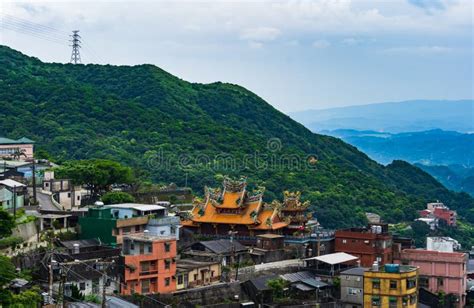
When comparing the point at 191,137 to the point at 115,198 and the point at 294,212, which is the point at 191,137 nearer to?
the point at 115,198

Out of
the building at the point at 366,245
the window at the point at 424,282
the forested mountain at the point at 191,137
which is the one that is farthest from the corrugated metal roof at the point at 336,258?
the forested mountain at the point at 191,137

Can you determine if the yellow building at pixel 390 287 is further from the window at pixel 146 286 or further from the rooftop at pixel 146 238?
the window at pixel 146 286

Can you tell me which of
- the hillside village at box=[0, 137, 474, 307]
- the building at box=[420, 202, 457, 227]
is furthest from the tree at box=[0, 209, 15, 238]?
the building at box=[420, 202, 457, 227]

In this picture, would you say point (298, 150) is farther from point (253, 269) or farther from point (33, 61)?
point (253, 269)

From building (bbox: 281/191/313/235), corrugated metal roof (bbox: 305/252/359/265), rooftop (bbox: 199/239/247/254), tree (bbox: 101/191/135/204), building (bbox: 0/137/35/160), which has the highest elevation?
building (bbox: 0/137/35/160)

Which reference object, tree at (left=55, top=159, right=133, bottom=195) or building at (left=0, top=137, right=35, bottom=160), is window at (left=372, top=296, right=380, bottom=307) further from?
building at (left=0, top=137, right=35, bottom=160)

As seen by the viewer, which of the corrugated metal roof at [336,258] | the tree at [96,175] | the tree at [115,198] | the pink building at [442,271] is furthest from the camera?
the tree at [96,175]

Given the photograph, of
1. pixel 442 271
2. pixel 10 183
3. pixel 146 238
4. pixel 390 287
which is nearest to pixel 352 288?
pixel 390 287
